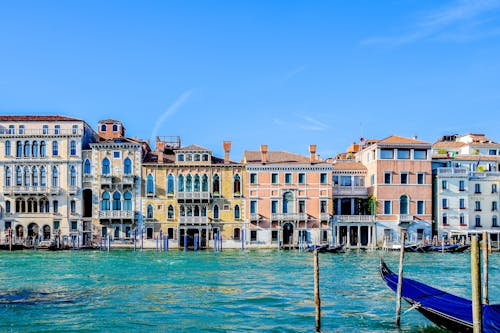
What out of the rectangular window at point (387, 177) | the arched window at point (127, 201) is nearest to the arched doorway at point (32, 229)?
the arched window at point (127, 201)

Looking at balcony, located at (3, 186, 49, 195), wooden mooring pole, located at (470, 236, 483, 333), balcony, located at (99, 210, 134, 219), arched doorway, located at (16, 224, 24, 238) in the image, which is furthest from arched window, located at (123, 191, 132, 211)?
wooden mooring pole, located at (470, 236, 483, 333)

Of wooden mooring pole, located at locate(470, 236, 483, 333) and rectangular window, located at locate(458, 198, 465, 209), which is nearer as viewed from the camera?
wooden mooring pole, located at locate(470, 236, 483, 333)

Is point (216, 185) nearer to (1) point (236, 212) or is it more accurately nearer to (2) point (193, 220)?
(1) point (236, 212)

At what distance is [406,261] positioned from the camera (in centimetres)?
2594

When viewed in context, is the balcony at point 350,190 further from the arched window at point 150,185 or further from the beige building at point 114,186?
the beige building at point 114,186

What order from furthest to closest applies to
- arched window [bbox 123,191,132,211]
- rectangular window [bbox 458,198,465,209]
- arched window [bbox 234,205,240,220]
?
1. rectangular window [bbox 458,198,465,209]
2. arched window [bbox 234,205,240,220]
3. arched window [bbox 123,191,132,211]

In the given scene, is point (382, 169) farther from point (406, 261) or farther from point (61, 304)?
point (61, 304)

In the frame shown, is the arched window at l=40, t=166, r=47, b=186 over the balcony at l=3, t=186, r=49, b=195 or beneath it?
over

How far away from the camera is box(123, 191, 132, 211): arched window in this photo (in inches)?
1315

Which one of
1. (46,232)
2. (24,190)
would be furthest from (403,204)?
(24,190)

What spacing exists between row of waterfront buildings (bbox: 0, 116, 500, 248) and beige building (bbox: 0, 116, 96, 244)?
59 mm

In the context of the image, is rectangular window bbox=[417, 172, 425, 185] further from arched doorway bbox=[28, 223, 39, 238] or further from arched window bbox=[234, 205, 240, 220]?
arched doorway bbox=[28, 223, 39, 238]

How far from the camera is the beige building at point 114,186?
33.1 meters

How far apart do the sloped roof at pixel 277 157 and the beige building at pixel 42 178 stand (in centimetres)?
1005
